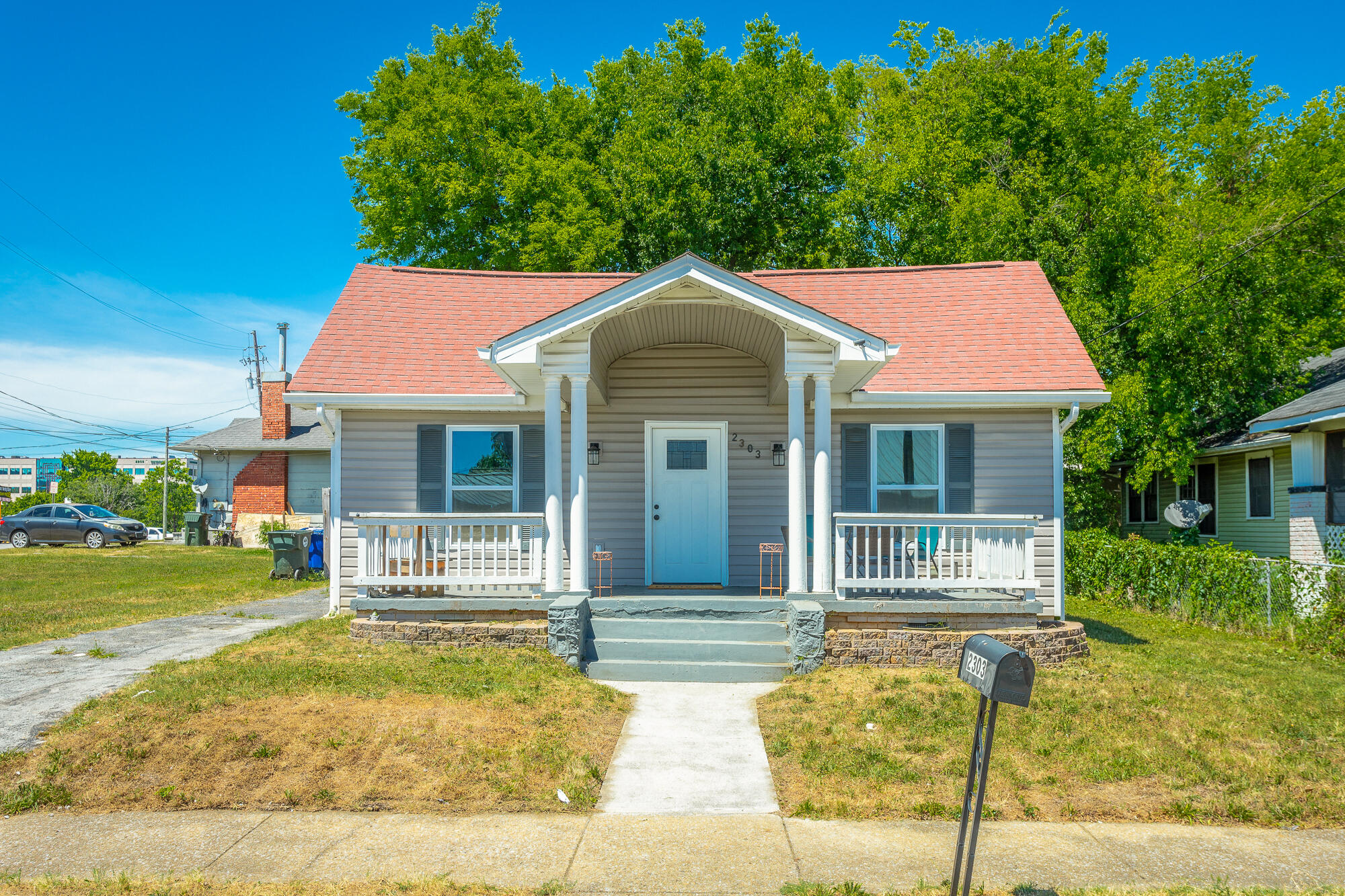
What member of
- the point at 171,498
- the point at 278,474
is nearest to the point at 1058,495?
the point at 278,474

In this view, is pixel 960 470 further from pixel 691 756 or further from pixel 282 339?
pixel 282 339

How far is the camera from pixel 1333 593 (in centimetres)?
1052

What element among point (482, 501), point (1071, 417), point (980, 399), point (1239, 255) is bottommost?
point (482, 501)

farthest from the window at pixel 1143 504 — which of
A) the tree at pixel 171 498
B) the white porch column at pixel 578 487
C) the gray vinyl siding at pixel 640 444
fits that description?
the tree at pixel 171 498

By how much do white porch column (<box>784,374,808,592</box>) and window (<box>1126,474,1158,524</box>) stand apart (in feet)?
57.6

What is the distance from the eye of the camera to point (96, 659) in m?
8.70

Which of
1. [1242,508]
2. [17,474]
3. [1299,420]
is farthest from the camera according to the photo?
[17,474]

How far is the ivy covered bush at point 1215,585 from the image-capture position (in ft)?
34.8

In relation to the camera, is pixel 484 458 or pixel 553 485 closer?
pixel 553 485

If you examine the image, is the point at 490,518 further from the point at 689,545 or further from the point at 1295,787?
the point at 1295,787

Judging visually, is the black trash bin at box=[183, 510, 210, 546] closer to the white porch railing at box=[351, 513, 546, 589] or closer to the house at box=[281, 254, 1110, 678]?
the house at box=[281, 254, 1110, 678]

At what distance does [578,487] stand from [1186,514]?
566 inches

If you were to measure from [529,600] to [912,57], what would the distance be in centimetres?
2431

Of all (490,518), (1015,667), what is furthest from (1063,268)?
(1015,667)
